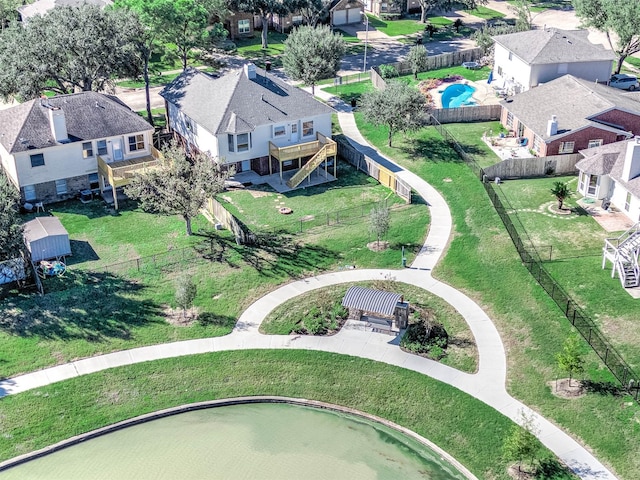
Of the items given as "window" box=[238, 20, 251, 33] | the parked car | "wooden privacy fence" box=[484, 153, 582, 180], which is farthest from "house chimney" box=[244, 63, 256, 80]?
the parked car

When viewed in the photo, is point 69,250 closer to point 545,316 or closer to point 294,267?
point 294,267

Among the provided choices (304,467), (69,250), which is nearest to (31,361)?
(69,250)

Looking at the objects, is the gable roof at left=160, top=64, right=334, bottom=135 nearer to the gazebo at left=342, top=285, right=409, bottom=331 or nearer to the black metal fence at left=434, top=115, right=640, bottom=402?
the black metal fence at left=434, top=115, right=640, bottom=402

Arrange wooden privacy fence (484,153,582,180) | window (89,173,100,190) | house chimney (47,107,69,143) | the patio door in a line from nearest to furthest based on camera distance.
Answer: house chimney (47,107,69,143)
the patio door
window (89,173,100,190)
wooden privacy fence (484,153,582,180)

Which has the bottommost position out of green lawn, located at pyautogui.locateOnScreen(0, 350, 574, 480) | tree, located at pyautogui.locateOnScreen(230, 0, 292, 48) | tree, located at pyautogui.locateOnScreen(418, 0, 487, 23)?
green lawn, located at pyautogui.locateOnScreen(0, 350, 574, 480)

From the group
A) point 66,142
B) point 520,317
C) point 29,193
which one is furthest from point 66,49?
point 520,317

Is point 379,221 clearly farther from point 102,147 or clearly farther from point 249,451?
point 102,147

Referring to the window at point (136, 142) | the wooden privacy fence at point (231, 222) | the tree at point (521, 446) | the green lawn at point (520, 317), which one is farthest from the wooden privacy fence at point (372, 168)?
the tree at point (521, 446)
